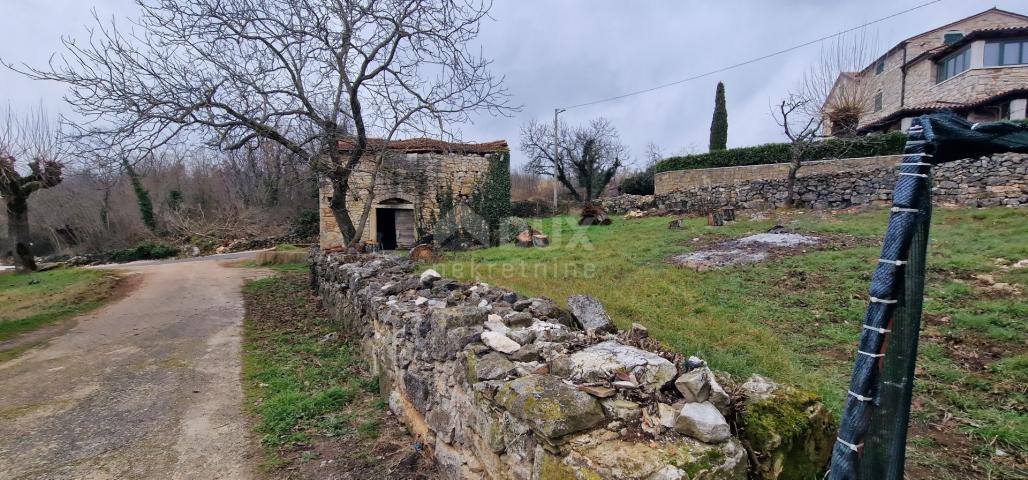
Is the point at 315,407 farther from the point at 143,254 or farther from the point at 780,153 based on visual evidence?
the point at 143,254

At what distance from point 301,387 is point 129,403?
60.8 inches

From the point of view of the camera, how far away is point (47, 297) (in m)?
9.12

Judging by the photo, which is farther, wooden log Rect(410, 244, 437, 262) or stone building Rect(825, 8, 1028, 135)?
stone building Rect(825, 8, 1028, 135)

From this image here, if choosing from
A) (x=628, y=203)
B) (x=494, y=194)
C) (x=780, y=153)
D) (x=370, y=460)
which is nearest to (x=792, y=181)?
(x=780, y=153)

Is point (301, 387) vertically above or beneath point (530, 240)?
beneath

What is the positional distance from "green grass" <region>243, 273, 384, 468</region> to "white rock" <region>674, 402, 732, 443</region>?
276 cm

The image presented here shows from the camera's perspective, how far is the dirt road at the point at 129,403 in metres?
3.25

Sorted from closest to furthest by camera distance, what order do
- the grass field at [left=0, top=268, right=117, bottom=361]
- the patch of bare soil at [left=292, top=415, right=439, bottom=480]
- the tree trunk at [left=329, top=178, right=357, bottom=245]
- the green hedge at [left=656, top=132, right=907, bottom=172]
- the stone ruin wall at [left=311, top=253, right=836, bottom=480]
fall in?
the stone ruin wall at [left=311, top=253, right=836, bottom=480], the patch of bare soil at [left=292, top=415, right=439, bottom=480], the grass field at [left=0, top=268, right=117, bottom=361], the tree trunk at [left=329, top=178, right=357, bottom=245], the green hedge at [left=656, top=132, right=907, bottom=172]

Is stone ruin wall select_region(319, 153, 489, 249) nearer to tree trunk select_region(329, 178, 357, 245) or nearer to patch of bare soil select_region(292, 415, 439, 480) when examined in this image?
tree trunk select_region(329, 178, 357, 245)

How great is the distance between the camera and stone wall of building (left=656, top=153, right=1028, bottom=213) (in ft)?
36.5

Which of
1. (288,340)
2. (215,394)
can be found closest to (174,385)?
(215,394)

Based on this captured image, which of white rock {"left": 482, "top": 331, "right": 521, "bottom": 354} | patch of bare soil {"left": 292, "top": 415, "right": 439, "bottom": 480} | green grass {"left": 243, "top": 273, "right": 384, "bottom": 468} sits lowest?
patch of bare soil {"left": 292, "top": 415, "right": 439, "bottom": 480}

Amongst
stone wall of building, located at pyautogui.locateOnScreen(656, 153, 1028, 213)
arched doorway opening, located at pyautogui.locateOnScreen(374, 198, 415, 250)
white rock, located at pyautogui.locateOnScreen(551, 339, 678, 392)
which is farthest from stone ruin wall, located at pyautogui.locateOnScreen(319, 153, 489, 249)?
white rock, located at pyautogui.locateOnScreen(551, 339, 678, 392)

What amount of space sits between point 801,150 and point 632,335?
48.1ft
